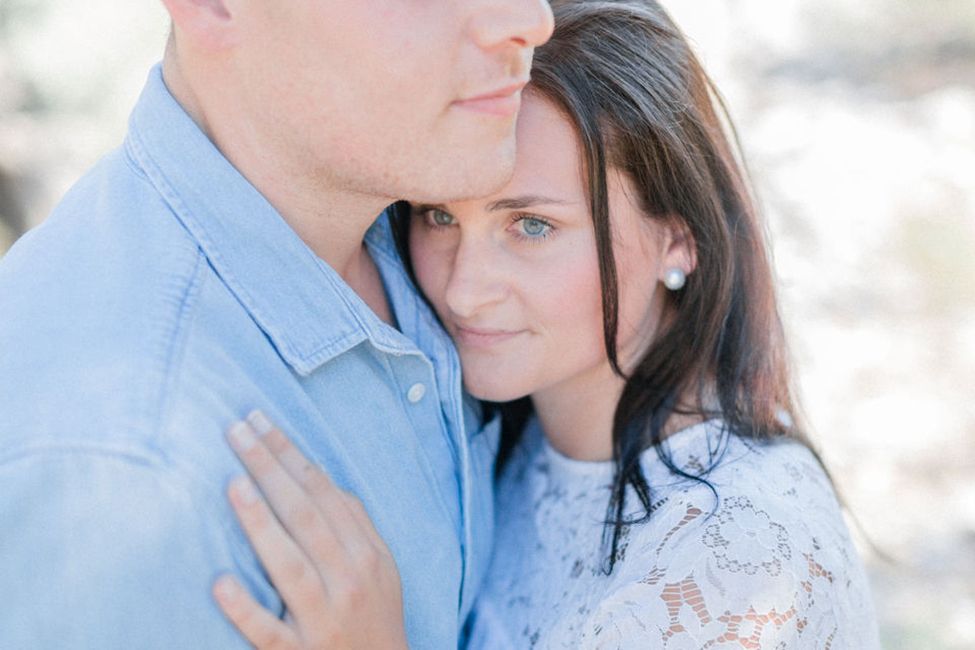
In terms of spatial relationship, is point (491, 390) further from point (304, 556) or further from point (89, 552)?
point (89, 552)

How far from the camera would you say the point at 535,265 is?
1957 mm

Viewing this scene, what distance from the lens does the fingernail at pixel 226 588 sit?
1271 mm

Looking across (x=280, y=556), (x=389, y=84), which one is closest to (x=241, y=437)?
(x=280, y=556)

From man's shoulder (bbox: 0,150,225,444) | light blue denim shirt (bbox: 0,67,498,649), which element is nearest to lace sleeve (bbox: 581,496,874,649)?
light blue denim shirt (bbox: 0,67,498,649)

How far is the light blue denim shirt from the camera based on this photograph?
121cm

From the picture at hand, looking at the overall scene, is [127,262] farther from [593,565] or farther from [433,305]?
[593,565]

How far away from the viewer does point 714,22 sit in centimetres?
675

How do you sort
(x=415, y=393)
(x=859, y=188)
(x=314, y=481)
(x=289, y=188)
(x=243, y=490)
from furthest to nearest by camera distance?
(x=859, y=188)
(x=415, y=393)
(x=289, y=188)
(x=314, y=481)
(x=243, y=490)

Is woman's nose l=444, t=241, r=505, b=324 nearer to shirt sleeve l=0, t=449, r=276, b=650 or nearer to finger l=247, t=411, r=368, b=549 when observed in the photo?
finger l=247, t=411, r=368, b=549

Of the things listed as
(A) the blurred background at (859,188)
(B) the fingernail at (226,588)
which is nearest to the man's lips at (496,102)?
(B) the fingernail at (226,588)

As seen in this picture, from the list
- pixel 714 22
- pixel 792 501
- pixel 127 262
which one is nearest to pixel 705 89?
pixel 792 501

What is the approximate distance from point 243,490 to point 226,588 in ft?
0.37

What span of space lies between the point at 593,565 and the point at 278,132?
3.08ft

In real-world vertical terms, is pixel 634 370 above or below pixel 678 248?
below
